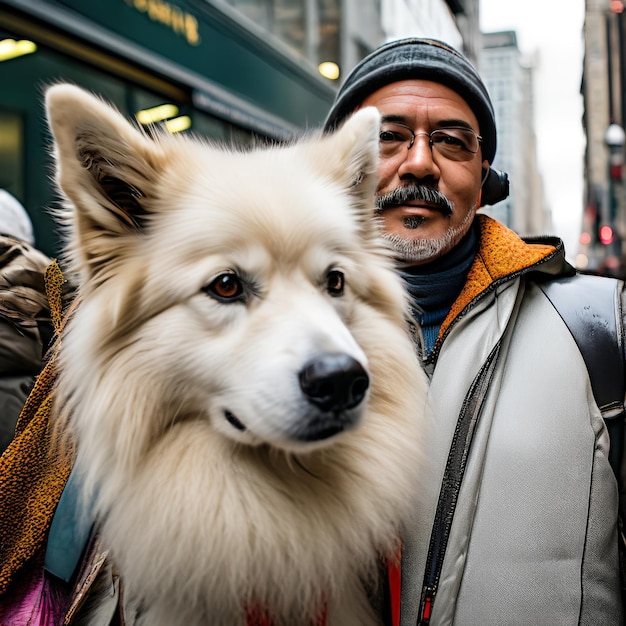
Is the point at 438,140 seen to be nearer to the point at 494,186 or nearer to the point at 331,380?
the point at 494,186

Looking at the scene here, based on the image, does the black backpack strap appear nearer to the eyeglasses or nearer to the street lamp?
the eyeglasses

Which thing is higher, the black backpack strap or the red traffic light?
the red traffic light

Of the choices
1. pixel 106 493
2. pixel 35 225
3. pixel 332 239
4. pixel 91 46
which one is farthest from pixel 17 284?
pixel 91 46

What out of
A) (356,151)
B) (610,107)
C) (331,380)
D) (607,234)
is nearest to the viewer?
(331,380)

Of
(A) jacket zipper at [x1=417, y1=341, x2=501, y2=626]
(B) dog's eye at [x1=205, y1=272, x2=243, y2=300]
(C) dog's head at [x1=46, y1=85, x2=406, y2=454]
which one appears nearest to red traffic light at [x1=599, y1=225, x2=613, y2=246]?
(A) jacket zipper at [x1=417, y1=341, x2=501, y2=626]

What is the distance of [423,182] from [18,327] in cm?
155

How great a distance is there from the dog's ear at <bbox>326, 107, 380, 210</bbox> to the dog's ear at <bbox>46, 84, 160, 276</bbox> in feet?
1.84

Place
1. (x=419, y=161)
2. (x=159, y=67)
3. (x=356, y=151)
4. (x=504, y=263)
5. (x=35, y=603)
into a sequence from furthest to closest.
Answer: (x=159, y=67) → (x=419, y=161) → (x=504, y=263) → (x=356, y=151) → (x=35, y=603)

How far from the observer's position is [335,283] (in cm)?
177

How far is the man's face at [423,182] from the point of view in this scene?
2301 millimetres

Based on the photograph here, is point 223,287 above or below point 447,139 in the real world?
below

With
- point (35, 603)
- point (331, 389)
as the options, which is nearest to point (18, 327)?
point (35, 603)

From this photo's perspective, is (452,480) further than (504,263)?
No

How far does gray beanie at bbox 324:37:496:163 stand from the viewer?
2371mm
